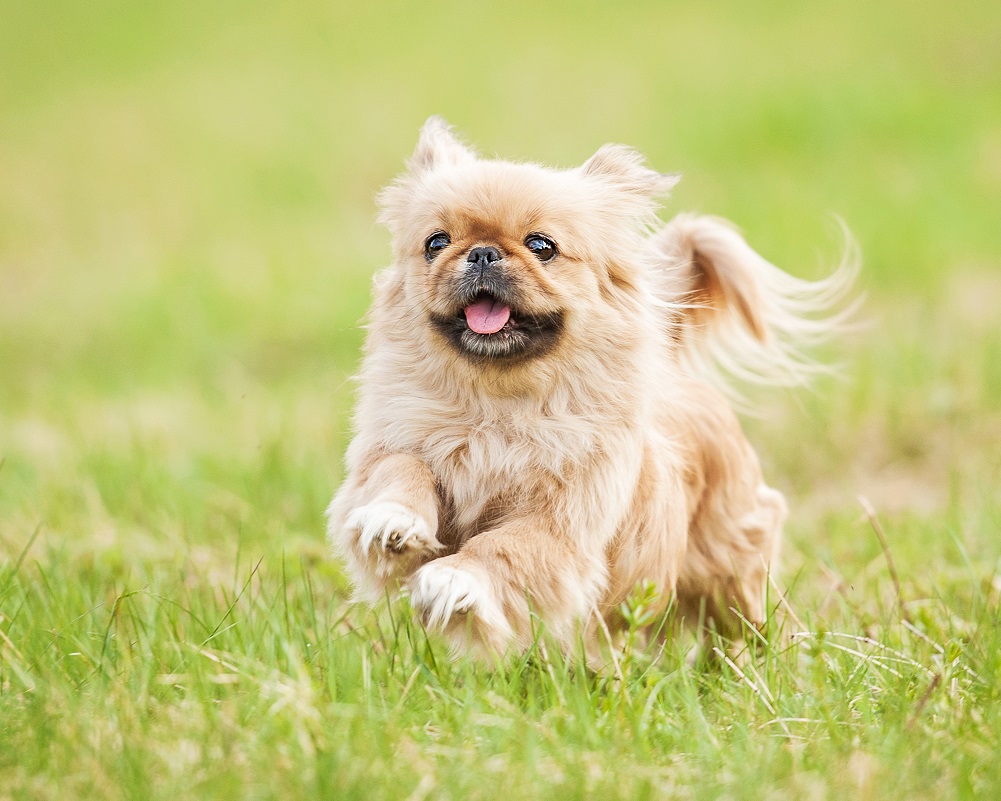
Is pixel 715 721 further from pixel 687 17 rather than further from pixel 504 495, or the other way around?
pixel 687 17

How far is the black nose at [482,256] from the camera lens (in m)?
2.93

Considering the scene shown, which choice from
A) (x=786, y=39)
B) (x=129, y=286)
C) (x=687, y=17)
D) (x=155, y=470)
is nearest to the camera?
(x=155, y=470)

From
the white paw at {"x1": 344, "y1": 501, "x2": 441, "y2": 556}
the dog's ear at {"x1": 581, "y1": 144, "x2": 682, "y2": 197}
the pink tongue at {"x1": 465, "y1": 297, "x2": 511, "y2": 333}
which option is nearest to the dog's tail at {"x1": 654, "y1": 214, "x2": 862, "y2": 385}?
the dog's ear at {"x1": 581, "y1": 144, "x2": 682, "y2": 197}

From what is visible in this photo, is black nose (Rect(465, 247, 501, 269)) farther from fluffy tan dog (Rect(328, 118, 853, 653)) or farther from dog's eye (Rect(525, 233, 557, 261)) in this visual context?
dog's eye (Rect(525, 233, 557, 261))

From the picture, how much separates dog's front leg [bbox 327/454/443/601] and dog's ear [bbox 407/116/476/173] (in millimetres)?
942

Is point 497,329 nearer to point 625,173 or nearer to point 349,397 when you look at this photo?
point 625,173

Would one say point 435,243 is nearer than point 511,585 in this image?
No

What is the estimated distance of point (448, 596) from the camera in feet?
8.54

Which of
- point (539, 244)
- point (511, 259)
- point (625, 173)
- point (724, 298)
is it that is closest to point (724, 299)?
point (724, 298)

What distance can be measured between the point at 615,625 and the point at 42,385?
18.2 ft

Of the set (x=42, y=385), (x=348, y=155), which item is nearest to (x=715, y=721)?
(x=42, y=385)

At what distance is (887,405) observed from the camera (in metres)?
6.10

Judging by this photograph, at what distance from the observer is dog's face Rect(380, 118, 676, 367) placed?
296cm

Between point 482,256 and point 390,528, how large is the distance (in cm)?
76
